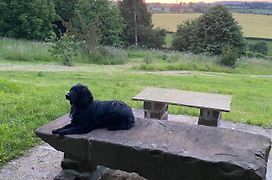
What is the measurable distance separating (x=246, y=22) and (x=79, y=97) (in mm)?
37372

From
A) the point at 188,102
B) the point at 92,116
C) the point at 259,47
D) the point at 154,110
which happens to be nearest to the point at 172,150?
the point at 92,116

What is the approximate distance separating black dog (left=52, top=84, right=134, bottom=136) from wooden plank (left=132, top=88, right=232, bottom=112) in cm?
180

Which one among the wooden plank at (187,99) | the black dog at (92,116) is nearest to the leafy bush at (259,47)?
the wooden plank at (187,99)

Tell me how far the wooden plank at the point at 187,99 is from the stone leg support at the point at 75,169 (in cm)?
184

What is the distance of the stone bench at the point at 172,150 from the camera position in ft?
10.7

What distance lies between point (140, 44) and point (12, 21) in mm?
12752

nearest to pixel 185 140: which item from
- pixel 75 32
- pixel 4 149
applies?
pixel 4 149

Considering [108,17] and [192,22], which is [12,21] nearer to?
[108,17]

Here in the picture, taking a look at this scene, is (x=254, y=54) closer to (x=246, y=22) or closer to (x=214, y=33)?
(x=246, y=22)

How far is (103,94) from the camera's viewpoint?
29.1 feet

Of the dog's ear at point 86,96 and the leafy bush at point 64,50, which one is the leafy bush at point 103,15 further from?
the dog's ear at point 86,96

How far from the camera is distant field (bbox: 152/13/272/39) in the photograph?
38150 millimetres

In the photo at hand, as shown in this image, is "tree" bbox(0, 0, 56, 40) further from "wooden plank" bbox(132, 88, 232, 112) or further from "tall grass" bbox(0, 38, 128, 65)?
"wooden plank" bbox(132, 88, 232, 112)

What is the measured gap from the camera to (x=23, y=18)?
98.6 feet
